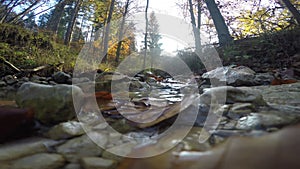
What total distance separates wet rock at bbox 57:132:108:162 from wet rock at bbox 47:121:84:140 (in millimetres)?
50

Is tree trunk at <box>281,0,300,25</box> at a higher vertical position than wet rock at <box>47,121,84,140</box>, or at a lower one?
higher

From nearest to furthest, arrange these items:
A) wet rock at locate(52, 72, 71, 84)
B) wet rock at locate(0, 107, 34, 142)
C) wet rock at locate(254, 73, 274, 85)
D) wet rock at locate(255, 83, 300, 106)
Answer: wet rock at locate(0, 107, 34, 142)
wet rock at locate(255, 83, 300, 106)
wet rock at locate(254, 73, 274, 85)
wet rock at locate(52, 72, 71, 84)

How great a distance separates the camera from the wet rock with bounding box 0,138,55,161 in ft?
2.79

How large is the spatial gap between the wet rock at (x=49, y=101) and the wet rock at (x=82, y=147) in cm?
28

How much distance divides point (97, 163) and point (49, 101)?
63cm

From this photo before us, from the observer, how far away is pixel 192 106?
1251 mm

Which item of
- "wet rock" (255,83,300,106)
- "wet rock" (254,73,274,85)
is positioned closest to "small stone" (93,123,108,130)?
"wet rock" (255,83,300,106)

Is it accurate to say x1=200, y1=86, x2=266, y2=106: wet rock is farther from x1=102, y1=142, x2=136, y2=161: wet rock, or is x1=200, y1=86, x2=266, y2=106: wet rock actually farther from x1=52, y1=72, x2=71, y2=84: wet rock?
x1=52, y1=72, x2=71, y2=84: wet rock

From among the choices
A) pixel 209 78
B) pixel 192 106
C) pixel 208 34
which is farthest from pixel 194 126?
pixel 208 34

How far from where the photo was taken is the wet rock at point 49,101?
125cm

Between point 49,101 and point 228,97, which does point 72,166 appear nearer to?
point 49,101

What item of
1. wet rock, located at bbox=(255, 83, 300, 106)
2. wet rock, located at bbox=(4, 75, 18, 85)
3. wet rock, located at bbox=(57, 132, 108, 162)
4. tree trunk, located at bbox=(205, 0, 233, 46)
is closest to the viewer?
wet rock, located at bbox=(57, 132, 108, 162)

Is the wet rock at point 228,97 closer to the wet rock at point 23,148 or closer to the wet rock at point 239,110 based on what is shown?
the wet rock at point 239,110

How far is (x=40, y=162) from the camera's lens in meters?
0.81
